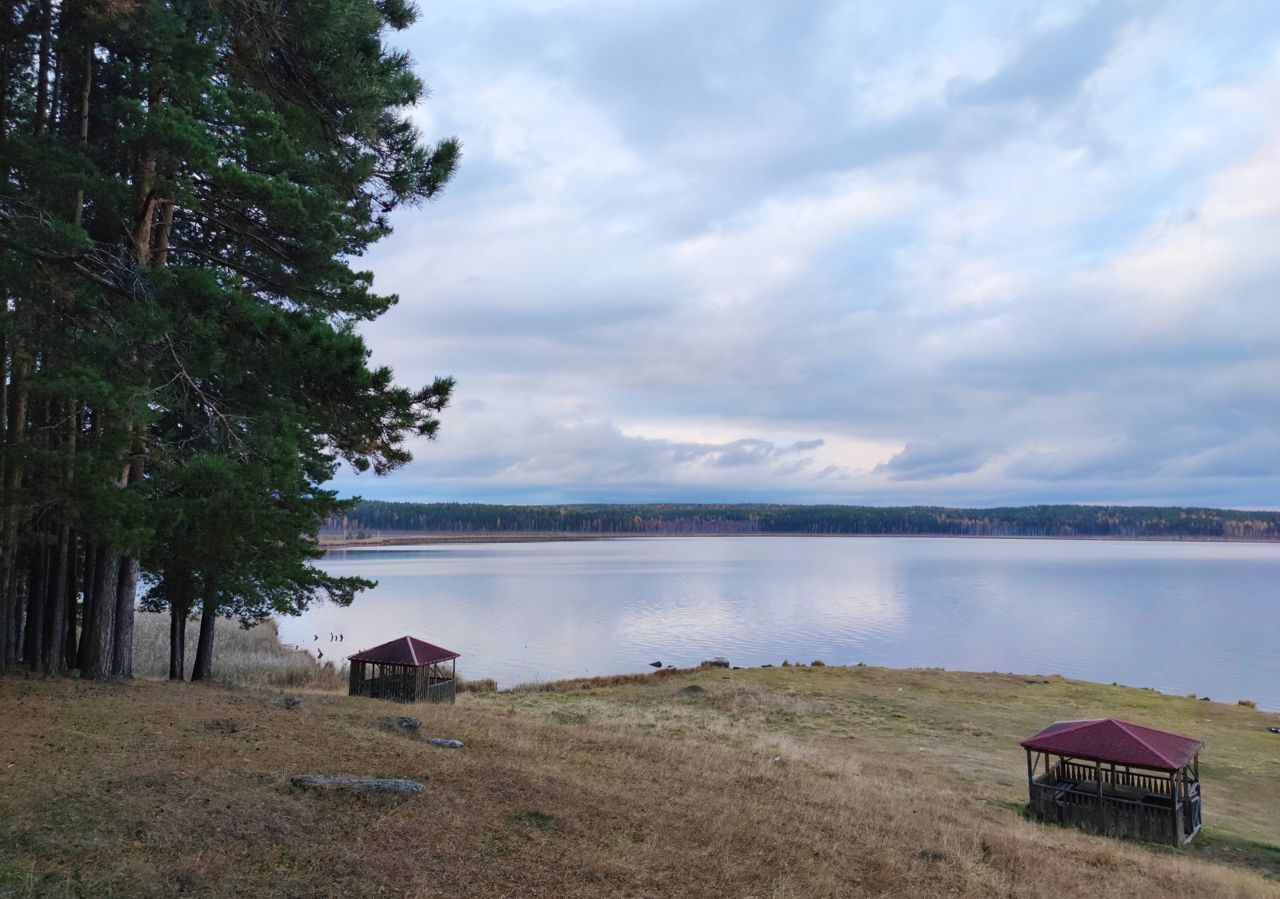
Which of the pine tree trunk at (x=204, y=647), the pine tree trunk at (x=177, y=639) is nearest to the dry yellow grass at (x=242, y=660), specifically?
the pine tree trunk at (x=204, y=647)

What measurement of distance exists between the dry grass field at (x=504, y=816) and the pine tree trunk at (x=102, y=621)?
0.91 meters

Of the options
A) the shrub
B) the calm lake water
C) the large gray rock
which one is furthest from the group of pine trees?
the calm lake water

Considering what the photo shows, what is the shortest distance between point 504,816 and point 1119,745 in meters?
13.7

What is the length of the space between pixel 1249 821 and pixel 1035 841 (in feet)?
29.2

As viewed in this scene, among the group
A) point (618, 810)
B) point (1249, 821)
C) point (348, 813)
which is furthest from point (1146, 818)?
point (348, 813)

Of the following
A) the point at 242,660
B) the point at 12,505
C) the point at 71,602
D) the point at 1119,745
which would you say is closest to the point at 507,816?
the point at 12,505

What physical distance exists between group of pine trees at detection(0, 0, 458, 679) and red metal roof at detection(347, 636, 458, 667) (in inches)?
341

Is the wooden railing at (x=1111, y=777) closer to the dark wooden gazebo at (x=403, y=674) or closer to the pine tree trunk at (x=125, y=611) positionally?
the dark wooden gazebo at (x=403, y=674)

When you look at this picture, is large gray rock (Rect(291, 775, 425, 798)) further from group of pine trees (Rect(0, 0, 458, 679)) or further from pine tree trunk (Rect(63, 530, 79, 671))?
pine tree trunk (Rect(63, 530, 79, 671))

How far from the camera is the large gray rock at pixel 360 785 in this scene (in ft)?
30.2

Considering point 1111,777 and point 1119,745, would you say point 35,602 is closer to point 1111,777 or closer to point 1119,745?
point 1119,745

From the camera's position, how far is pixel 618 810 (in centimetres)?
1047

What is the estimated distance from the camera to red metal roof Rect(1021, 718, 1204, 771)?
15778mm

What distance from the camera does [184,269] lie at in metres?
11.7
